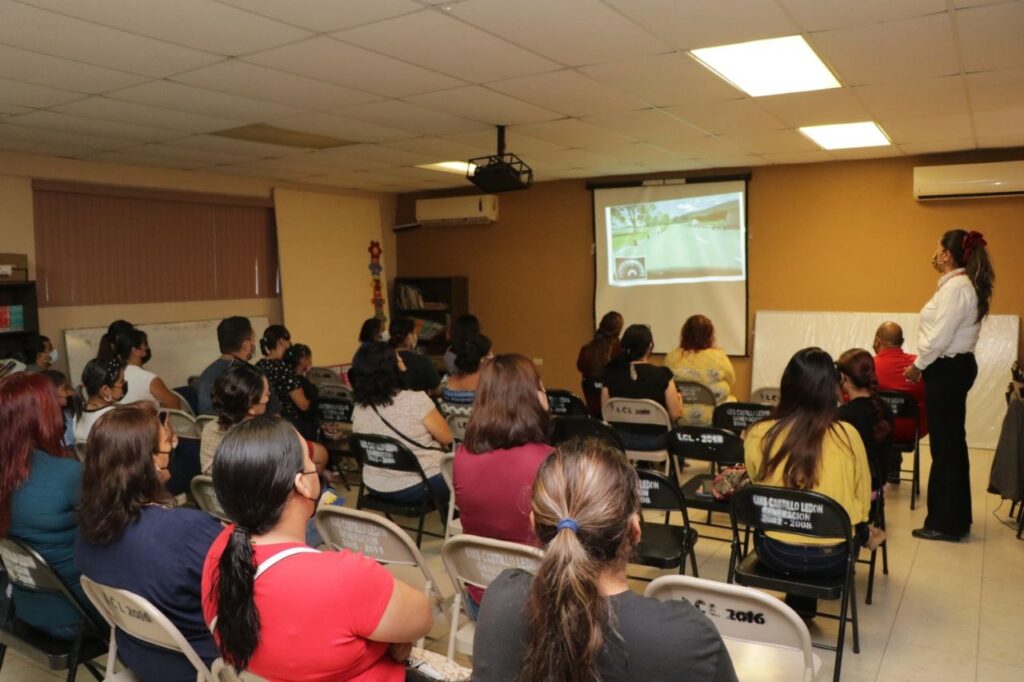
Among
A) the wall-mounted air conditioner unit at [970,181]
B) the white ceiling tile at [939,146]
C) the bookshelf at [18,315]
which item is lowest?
the bookshelf at [18,315]

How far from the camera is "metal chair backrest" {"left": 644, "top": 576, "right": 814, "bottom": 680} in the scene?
1.88 m

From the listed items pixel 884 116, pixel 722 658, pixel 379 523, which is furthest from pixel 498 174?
pixel 722 658

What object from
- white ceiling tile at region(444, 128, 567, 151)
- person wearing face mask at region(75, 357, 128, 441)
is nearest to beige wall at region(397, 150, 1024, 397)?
white ceiling tile at region(444, 128, 567, 151)

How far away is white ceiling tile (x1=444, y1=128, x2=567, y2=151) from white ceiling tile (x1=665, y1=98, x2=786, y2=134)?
1246mm

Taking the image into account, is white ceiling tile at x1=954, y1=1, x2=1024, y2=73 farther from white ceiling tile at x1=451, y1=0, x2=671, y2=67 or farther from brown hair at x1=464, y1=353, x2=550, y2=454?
brown hair at x1=464, y1=353, x2=550, y2=454

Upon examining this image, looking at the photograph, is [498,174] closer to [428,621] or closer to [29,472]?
[29,472]

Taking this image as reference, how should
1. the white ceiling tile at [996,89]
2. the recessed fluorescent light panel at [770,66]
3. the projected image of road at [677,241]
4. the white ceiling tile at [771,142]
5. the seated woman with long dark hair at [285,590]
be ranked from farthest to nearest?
1. the projected image of road at [677,241]
2. the white ceiling tile at [771,142]
3. the white ceiling tile at [996,89]
4. the recessed fluorescent light panel at [770,66]
5. the seated woman with long dark hair at [285,590]

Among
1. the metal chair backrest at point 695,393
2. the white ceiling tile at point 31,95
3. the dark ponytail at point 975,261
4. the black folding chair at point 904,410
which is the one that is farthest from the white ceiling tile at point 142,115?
the black folding chair at point 904,410

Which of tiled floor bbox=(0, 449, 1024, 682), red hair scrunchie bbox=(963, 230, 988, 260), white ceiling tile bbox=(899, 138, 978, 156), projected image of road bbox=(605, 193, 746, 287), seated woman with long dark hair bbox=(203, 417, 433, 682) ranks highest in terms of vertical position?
white ceiling tile bbox=(899, 138, 978, 156)

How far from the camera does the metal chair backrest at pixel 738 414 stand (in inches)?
186

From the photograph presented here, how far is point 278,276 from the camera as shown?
28.7ft

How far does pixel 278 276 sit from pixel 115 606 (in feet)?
23.4

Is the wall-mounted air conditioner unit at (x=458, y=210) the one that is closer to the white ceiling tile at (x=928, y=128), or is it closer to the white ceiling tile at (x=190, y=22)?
the white ceiling tile at (x=928, y=128)

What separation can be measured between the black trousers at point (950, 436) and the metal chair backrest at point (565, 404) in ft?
7.00
